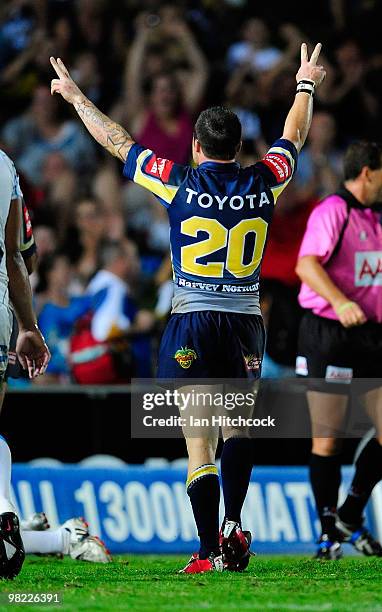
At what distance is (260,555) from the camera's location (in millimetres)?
9016

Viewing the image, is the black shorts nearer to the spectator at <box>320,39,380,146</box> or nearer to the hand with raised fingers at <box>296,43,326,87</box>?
the hand with raised fingers at <box>296,43,326,87</box>

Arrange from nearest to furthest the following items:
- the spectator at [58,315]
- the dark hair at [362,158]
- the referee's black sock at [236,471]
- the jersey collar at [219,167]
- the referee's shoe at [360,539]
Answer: the referee's black sock at [236,471], the jersey collar at [219,167], the dark hair at [362,158], the referee's shoe at [360,539], the spectator at [58,315]

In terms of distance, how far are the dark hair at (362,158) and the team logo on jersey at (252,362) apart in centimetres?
207

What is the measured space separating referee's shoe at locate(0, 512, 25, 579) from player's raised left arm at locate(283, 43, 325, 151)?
264 centimetres

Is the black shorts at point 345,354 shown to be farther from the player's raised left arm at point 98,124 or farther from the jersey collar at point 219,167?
the player's raised left arm at point 98,124

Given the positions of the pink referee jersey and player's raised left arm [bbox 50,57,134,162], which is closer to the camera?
player's raised left arm [bbox 50,57,134,162]

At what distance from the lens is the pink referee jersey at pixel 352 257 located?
7711mm

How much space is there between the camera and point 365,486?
786cm

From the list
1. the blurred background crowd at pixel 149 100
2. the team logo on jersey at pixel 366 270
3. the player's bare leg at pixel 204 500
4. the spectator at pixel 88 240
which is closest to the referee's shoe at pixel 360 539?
the team logo on jersey at pixel 366 270

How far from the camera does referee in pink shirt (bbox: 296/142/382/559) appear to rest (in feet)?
25.1

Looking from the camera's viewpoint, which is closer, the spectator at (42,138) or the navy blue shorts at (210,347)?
the navy blue shorts at (210,347)

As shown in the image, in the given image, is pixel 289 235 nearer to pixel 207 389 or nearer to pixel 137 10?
pixel 137 10

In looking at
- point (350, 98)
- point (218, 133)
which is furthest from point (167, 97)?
point (218, 133)

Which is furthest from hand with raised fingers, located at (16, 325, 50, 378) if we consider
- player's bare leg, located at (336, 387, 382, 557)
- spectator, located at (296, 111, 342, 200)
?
spectator, located at (296, 111, 342, 200)
